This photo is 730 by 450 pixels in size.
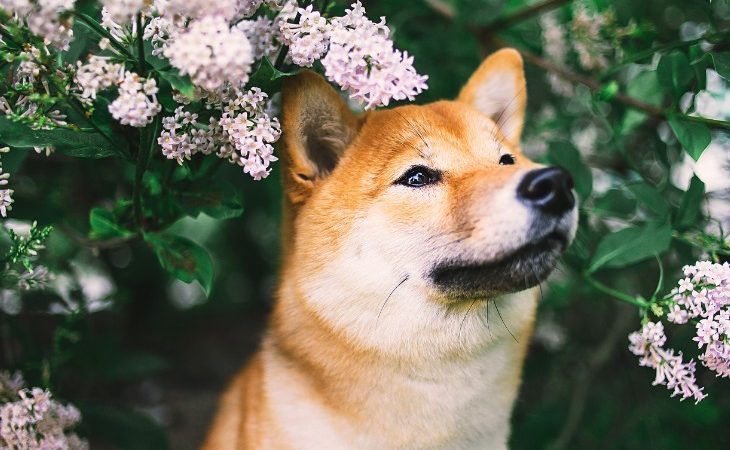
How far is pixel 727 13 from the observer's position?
9.38 feet

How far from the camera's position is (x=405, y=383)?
6.22ft

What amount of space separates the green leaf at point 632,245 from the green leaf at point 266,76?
3.47 ft

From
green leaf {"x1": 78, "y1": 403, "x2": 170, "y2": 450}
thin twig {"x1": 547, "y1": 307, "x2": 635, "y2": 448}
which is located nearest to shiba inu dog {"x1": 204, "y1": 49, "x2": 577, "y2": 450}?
green leaf {"x1": 78, "y1": 403, "x2": 170, "y2": 450}

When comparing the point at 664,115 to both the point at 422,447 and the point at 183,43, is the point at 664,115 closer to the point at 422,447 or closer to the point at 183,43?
the point at 422,447

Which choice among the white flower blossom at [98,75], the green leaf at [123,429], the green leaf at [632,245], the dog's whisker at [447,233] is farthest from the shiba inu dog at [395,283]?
the green leaf at [123,429]

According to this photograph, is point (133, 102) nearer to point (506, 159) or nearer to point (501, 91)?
point (506, 159)

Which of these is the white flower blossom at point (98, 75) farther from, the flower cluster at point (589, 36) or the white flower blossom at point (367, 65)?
the flower cluster at point (589, 36)

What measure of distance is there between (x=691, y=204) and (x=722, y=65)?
0.42 m

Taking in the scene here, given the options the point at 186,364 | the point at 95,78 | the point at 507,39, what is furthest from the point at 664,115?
the point at 186,364

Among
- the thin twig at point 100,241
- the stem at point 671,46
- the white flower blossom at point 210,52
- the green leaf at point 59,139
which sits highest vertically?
the white flower blossom at point 210,52

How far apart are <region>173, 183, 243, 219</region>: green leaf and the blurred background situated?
370 mm

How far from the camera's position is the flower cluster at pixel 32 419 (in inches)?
72.5

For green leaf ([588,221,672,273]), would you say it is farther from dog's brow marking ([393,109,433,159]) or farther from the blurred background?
dog's brow marking ([393,109,433,159])

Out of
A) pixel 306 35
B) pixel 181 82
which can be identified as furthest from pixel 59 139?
pixel 306 35
